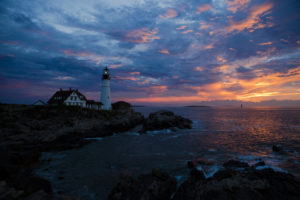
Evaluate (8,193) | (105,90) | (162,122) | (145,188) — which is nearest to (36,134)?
(8,193)

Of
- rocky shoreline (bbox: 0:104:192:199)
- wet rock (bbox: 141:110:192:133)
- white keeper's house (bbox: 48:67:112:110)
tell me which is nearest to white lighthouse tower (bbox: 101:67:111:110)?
white keeper's house (bbox: 48:67:112:110)

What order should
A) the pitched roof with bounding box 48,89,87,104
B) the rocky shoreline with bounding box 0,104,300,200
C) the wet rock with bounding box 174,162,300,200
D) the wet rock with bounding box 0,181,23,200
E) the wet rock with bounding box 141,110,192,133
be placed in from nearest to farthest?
the wet rock with bounding box 0,181,23,200, the wet rock with bounding box 174,162,300,200, the rocky shoreline with bounding box 0,104,300,200, the wet rock with bounding box 141,110,192,133, the pitched roof with bounding box 48,89,87,104

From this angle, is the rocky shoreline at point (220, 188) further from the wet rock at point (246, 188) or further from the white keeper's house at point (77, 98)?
the white keeper's house at point (77, 98)

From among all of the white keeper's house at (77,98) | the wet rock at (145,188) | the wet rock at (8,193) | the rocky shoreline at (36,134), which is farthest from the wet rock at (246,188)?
the white keeper's house at (77,98)

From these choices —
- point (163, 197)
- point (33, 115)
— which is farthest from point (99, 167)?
point (33, 115)

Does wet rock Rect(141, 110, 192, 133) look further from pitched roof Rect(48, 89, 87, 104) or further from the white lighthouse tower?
pitched roof Rect(48, 89, 87, 104)

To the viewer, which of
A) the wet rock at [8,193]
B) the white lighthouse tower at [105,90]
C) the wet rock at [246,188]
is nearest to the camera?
the wet rock at [8,193]

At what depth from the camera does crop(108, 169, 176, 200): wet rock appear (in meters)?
8.55

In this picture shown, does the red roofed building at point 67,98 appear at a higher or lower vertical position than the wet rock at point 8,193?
higher

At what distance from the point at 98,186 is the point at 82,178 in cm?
213

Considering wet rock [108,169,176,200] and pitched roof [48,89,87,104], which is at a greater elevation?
pitched roof [48,89,87,104]

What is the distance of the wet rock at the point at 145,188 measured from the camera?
28.0 ft

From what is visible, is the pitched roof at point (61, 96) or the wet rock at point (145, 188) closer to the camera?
the wet rock at point (145, 188)

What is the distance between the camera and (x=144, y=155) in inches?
707
